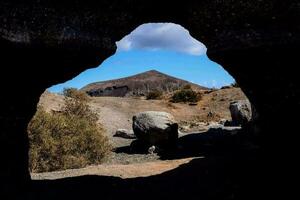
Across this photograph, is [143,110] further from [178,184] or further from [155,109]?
[178,184]

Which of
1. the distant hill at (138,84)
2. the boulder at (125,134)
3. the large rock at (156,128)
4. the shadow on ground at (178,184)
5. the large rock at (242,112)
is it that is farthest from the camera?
the distant hill at (138,84)

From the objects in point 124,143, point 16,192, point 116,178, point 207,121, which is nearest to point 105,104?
point 207,121

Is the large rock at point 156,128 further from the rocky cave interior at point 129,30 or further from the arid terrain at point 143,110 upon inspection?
the rocky cave interior at point 129,30

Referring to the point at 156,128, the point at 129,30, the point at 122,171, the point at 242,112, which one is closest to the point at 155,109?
the point at 242,112

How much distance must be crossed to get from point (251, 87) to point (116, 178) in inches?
236

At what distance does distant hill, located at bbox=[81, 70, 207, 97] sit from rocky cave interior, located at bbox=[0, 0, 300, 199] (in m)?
75.4

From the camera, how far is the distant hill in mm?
95319

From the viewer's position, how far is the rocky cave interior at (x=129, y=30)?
40.7ft

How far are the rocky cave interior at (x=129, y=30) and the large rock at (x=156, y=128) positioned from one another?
40.1ft

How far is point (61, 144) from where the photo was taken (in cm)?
2477

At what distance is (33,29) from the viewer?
12.2 metres

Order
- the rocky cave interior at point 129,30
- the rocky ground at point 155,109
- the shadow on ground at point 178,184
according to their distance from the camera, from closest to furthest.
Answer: the rocky cave interior at point 129,30
the shadow on ground at point 178,184
the rocky ground at point 155,109

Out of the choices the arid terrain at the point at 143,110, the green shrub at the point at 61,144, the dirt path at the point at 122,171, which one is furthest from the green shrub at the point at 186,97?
the dirt path at the point at 122,171

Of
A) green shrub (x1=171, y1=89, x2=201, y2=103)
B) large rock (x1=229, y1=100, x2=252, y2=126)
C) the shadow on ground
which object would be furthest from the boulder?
green shrub (x1=171, y1=89, x2=201, y2=103)
